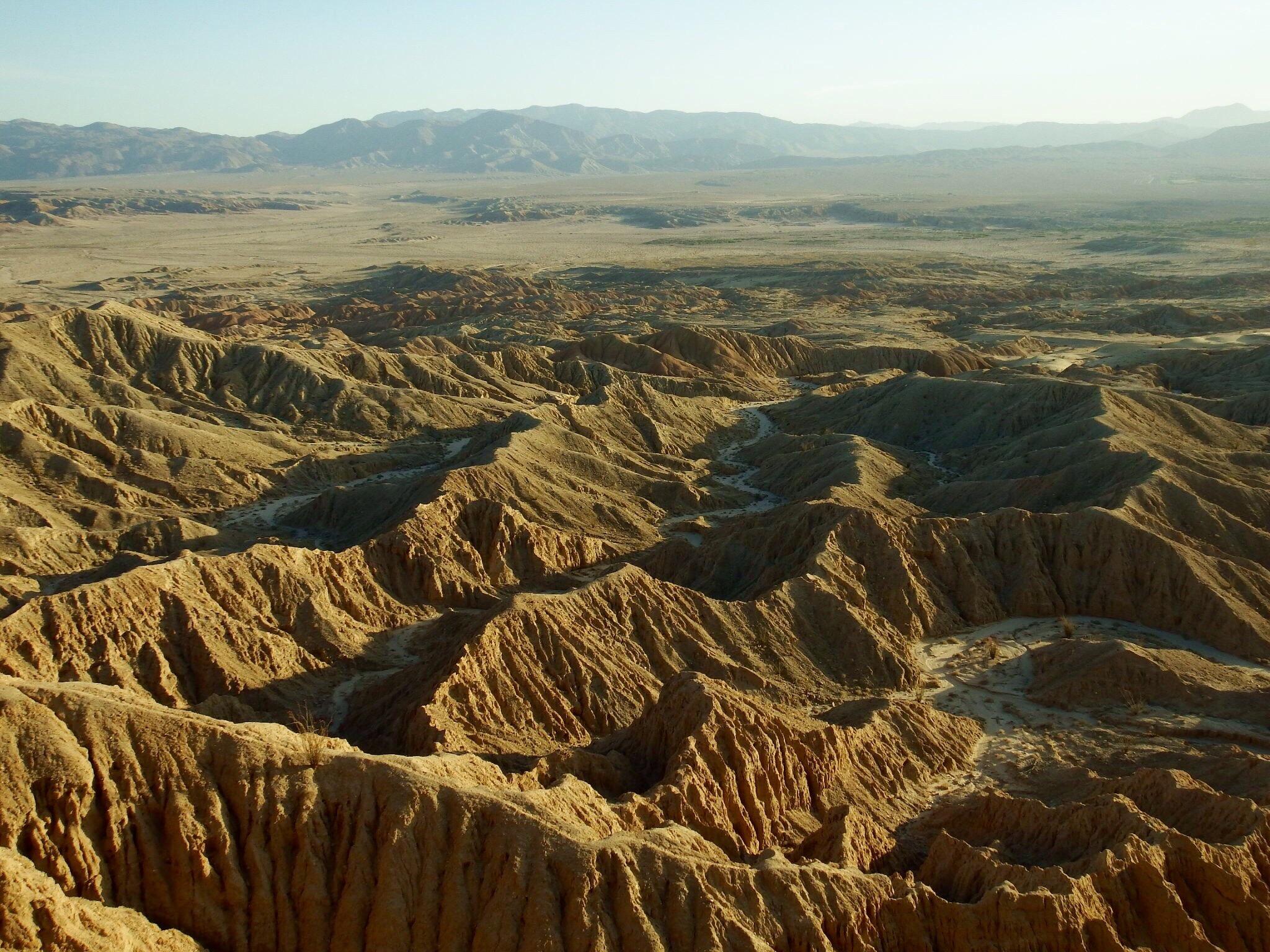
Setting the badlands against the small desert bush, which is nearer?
the badlands

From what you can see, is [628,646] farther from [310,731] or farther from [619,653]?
[310,731]

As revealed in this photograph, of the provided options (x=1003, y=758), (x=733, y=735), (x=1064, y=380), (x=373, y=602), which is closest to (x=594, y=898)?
(x=733, y=735)

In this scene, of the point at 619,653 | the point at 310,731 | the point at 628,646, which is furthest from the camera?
the point at 628,646

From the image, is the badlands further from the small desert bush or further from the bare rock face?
the small desert bush

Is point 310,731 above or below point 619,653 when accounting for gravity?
above

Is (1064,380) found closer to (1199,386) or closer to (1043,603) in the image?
(1199,386)

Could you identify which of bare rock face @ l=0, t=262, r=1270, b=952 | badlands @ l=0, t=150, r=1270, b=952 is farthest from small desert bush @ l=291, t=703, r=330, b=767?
badlands @ l=0, t=150, r=1270, b=952

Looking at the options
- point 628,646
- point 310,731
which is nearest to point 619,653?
point 628,646

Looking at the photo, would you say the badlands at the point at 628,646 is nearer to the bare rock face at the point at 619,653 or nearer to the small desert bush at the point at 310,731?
the bare rock face at the point at 619,653
